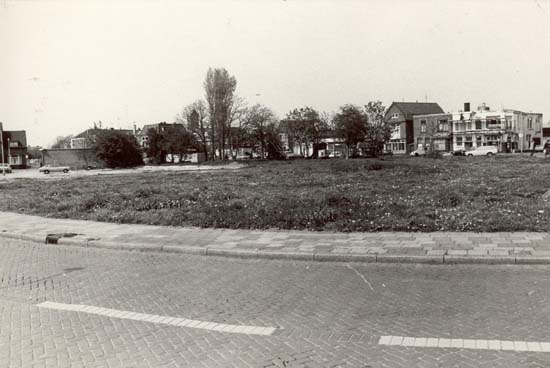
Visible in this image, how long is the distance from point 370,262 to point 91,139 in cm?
7468

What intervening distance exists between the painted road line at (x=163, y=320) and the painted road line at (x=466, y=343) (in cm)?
138

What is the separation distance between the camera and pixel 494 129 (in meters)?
84.1

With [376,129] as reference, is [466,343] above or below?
below

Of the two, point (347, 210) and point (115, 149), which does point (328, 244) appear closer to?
point (347, 210)

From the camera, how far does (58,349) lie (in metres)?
5.05

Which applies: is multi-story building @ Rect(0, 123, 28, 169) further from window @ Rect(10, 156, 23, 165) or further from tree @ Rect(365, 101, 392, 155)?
tree @ Rect(365, 101, 392, 155)

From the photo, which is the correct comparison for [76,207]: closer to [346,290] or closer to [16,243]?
[16,243]

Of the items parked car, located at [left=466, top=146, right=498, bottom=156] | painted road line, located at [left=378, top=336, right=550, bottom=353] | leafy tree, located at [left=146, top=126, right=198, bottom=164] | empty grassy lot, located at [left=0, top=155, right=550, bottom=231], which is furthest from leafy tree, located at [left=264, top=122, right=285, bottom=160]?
painted road line, located at [left=378, top=336, right=550, bottom=353]

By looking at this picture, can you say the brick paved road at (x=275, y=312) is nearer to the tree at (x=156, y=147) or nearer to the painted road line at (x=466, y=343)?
the painted road line at (x=466, y=343)

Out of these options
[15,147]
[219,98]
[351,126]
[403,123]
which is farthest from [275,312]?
[15,147]

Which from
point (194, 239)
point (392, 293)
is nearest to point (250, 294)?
point (392, 293)

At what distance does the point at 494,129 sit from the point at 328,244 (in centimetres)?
8402

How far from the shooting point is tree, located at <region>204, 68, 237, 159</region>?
71938 millimetres

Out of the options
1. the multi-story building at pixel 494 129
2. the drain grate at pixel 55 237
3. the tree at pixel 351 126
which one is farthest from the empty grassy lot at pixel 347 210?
the multi-story building at pixel 494 129
